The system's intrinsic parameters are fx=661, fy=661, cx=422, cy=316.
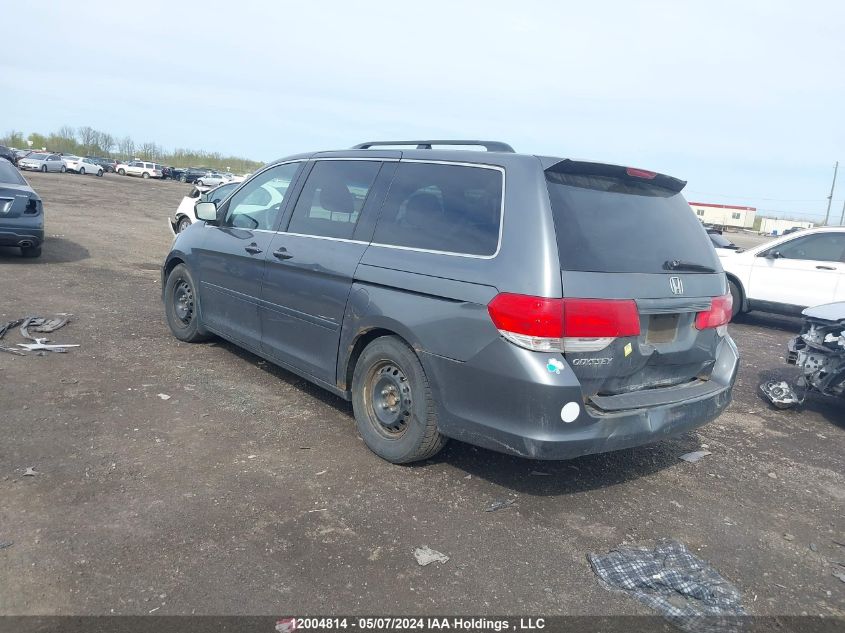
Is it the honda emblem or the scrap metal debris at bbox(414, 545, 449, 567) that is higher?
the honda emblem

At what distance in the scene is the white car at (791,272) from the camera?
967 cm

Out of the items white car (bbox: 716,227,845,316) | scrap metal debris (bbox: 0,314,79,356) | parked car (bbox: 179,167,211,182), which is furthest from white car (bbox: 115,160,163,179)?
white car (bbox: 716,227,845,316)

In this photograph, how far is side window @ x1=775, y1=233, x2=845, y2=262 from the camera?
9.68 meters

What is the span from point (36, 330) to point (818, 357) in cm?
721

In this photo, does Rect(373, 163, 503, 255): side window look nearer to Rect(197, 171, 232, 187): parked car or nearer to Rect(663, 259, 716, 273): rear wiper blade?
Rect(663, 259, 716, 273): rear wiper blade

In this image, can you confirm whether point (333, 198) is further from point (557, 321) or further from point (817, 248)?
point (817, 248)

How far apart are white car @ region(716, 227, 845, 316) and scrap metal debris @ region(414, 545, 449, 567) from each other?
27.2 ft

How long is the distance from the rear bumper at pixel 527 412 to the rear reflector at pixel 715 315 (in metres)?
0.52

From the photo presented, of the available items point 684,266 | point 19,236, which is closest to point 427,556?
point 684,266

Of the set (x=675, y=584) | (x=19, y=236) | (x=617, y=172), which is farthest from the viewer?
(x=19, y=236)

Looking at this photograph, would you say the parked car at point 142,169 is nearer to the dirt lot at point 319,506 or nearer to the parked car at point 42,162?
the parked car at point 42,162

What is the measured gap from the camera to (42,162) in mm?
47688

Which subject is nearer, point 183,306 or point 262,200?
point 262,200

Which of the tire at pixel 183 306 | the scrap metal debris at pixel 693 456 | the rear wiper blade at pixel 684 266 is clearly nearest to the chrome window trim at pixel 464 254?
the rear wiper blade at pixel 684 266
